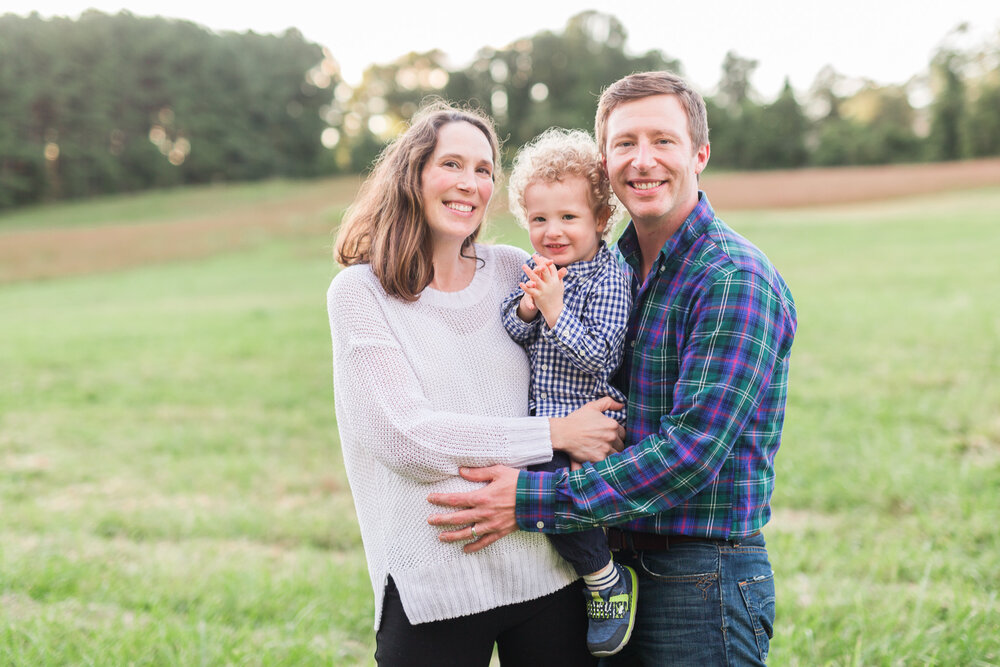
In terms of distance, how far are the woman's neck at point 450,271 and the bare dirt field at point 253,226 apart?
25.8m

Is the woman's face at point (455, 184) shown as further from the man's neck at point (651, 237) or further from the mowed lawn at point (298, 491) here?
the mowed lawn at point (298, 491)

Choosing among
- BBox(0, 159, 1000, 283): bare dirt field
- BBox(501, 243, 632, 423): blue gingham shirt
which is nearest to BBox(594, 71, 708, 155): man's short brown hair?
BBox(501, 243, 632, 423): blue gingham shirt

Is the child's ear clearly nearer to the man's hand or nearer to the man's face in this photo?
the man's face

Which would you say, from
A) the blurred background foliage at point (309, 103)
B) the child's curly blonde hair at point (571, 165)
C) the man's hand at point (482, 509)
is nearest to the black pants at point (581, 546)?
the man's hand at point (482, 509)

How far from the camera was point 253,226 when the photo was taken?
3086cm

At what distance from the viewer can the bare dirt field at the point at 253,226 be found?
25.8 m

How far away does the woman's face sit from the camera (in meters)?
2.09

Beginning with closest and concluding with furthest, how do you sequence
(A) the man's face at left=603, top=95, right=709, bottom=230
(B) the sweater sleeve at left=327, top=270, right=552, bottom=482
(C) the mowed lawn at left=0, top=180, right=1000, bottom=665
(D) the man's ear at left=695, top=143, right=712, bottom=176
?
(B) the sweater sleeve at left=327, top=270, right=552, bottom=482
(A) the man's face at left=603, top=95, right=709, bottom=230
(D) the man's ear at left=695, top=143, right=712, bottom=176
(C) the mowed lawn at left=0, top=180, right=1000, bottom=665

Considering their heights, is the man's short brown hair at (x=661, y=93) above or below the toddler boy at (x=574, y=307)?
above

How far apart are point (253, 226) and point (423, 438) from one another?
31065 mm

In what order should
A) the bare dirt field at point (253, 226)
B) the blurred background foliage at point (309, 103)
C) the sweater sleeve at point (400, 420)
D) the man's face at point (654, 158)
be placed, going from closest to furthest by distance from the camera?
the sweater sleeve at point (400, 420) < the man's face at point (654, 158) < the bare dirt field at point (253, 226) < the blurred background foliage at point (309, 103)

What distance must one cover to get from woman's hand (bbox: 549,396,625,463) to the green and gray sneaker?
34 cm

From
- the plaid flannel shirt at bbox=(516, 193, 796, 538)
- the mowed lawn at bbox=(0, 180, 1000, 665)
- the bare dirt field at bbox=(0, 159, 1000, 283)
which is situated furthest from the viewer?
the bare dirt field at bbox=(0, 159, 1000, 283)

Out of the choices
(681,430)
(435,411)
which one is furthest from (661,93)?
(435,411)
